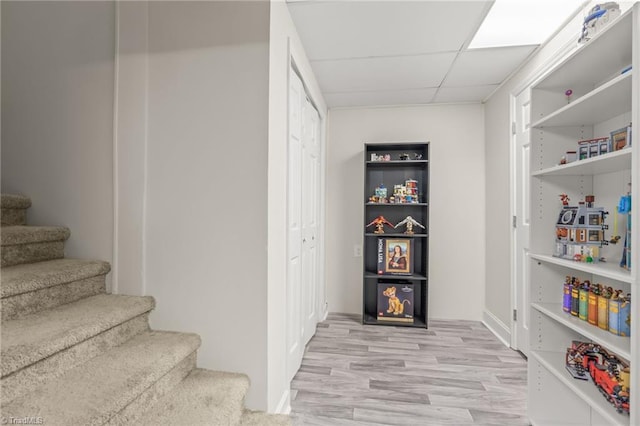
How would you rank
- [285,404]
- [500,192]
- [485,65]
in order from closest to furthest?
[285,404], [485,65], [500,192]

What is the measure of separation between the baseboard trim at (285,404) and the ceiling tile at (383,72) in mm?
2445

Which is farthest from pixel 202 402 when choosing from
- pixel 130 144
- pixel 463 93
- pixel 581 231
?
pixel 463 93

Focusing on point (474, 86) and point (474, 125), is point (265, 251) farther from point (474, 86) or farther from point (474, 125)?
point (474, 125)

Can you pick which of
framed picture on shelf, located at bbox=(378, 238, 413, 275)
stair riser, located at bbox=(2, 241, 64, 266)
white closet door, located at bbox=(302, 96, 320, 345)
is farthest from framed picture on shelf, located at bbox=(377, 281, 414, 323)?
stair riser, located at bbox=(2, 241, 64, 266)

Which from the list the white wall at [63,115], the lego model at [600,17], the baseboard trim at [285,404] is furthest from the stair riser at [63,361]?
the lego model at [600,17]

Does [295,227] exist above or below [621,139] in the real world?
below

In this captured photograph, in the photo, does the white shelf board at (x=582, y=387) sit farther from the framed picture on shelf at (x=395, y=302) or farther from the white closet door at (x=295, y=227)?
the framed picture on shelf at (x=395, y=302)

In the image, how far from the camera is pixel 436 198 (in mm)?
3662

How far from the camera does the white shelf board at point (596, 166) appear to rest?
124 centimetres

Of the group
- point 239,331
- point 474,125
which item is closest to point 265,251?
point 239,331

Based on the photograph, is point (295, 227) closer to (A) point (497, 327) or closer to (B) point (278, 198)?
(B) point (278, 198)

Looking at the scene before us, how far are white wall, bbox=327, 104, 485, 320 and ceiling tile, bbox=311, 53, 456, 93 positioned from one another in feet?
1.89

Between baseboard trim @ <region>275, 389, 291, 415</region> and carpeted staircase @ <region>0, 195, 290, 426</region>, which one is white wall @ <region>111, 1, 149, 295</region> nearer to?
carpeted staircase @ <region>0, 195, 290, 426</region>

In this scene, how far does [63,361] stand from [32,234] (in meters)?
0.75
